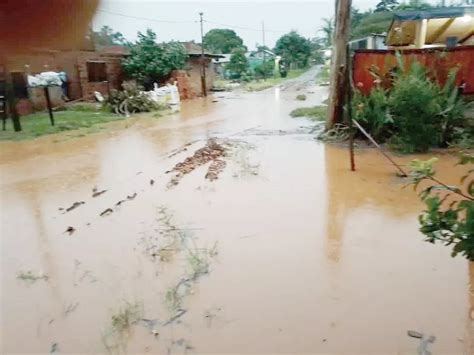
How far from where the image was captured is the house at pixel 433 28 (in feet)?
38.9

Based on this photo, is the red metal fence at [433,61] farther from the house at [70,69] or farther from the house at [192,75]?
the house at [192,75]

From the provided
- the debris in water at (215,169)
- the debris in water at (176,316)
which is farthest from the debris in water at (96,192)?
the debris in water at (176,316)

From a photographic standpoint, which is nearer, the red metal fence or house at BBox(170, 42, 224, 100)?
the red metal fence

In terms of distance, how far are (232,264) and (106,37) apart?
3.48m

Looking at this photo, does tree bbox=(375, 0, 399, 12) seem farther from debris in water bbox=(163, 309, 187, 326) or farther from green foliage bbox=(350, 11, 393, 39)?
debris in water bbox=(163, 309, 187, 326)

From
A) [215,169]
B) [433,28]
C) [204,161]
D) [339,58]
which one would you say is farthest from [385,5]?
[215,169]

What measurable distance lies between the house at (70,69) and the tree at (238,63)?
1425 cm

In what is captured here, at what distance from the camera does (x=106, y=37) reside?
470 mm

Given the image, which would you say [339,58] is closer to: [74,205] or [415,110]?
[415,110]

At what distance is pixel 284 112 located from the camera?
47.9 feet

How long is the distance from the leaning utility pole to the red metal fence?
470 mm

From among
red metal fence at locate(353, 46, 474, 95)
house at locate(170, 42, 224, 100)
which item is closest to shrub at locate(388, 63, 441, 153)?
red metal fence at locate(353, 46, 474, 95)

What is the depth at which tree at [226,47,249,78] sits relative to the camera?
3091 cm

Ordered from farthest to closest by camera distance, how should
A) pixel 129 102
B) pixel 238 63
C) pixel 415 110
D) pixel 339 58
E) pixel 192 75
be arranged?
pixel 238 63
pixel 192 75
pixel 129 102
pixel 339 58
pixel 415 110
